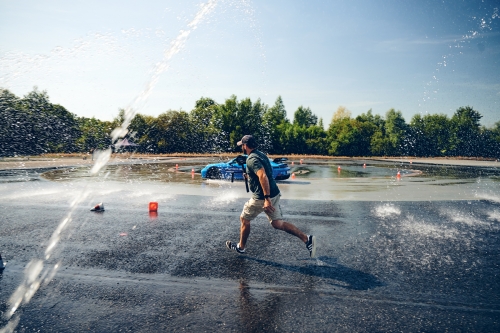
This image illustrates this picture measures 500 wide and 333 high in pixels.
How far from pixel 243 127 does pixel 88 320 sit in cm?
6111

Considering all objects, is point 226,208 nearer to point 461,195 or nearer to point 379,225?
point 379,225

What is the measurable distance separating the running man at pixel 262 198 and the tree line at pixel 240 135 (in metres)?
47.3

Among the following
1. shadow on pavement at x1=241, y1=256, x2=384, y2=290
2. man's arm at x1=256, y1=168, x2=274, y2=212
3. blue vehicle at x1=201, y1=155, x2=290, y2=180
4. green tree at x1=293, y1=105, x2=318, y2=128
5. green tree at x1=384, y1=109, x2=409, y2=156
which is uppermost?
green tree at x1=293, y1=105, x2=318, y2=128

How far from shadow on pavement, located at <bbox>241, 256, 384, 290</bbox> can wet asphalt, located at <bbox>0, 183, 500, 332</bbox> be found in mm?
25

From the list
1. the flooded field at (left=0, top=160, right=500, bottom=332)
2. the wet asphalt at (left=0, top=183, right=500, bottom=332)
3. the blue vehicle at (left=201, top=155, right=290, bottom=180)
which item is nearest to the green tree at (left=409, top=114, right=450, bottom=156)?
the blue vehicle at (left=201, top=155, right=290, bottom=180)

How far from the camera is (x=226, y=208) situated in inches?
372

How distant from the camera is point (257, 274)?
15.3ft

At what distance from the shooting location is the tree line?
53531 mm

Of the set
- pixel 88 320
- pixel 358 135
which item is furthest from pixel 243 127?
pixel 88 320

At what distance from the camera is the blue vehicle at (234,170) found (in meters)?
16.6

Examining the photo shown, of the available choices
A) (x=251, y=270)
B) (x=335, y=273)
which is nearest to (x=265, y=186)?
(x=251, y=270)

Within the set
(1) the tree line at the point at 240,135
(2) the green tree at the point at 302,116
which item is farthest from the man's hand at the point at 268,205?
(2) the green tree at the point at 302,116

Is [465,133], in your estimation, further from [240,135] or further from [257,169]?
[257,169]

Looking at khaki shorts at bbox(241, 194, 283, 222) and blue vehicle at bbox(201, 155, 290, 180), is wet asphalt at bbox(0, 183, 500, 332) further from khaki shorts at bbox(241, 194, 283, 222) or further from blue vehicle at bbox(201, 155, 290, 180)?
blue vehicle at bbox(201, 155, 290, 180)
